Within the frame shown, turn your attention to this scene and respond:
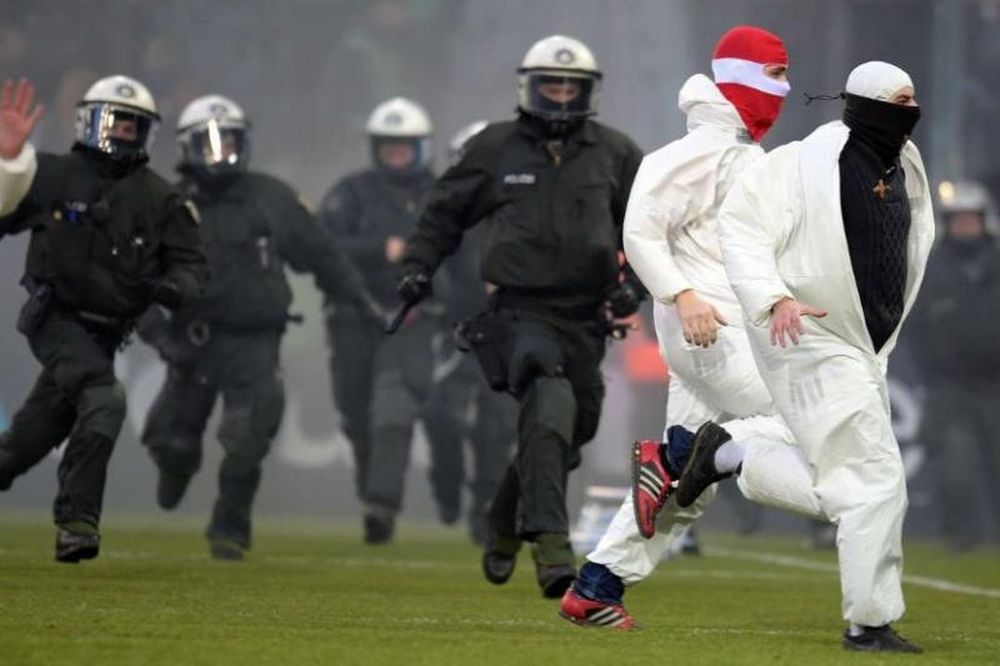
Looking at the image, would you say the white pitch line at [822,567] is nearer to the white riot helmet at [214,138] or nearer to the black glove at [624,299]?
the black glove at [624,299]

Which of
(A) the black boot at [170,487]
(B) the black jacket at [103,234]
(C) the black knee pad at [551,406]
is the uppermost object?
(B) the black jacket at [103,234]

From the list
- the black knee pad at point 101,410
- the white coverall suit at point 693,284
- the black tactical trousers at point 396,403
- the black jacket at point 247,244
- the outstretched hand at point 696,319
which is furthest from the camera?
the black tactical trousers at point 396,403

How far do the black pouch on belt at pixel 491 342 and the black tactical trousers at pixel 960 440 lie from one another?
781 centimetres

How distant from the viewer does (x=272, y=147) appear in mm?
22406

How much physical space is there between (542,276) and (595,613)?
2.44 metres

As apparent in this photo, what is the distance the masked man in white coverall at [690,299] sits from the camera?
9.77 m

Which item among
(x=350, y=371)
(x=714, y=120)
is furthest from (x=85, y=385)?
(x=350, y=371)

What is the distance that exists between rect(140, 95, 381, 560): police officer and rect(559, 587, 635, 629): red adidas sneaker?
5.13 m

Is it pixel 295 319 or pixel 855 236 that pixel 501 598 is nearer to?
pixel 855 236

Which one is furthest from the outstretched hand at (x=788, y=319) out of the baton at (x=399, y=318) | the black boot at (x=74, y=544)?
the black boot at (x=74, y=544)

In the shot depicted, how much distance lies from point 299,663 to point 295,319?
741cm

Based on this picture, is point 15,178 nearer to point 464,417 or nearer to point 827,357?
point 827,357

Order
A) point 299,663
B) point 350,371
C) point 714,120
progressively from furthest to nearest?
1. point 350,371
2. point 714,120
3. point 299,663

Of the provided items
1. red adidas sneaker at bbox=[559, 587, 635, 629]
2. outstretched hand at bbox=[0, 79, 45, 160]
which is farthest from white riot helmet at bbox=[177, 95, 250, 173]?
red adidas sneaker at bbox=[559, 587, 635, 629]
